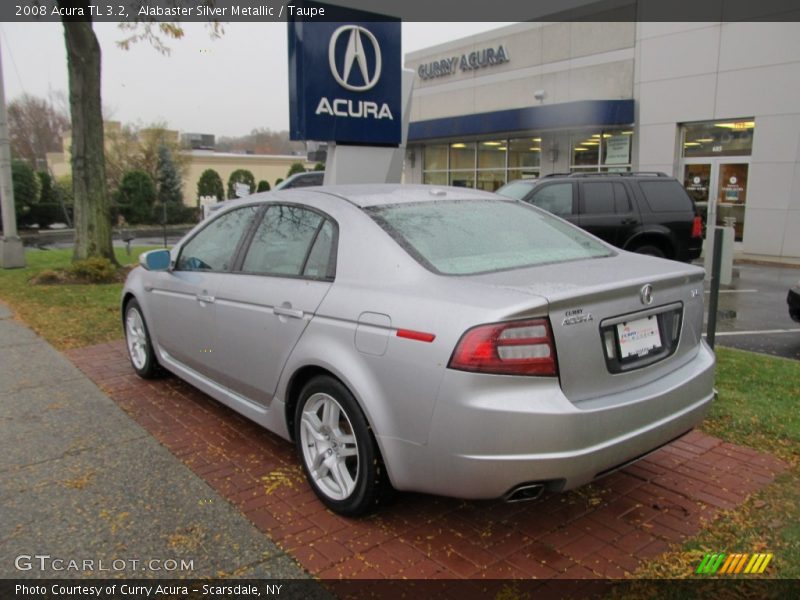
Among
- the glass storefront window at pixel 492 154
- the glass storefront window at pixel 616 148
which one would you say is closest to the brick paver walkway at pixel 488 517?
the glass storefront window at pixel 616 148

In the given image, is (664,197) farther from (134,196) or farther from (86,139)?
(134,196)

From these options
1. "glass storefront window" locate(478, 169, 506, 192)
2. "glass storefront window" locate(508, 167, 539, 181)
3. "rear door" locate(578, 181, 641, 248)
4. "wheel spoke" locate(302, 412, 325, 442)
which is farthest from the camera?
"glass storefront window" locate(478, 169, 506, 192)

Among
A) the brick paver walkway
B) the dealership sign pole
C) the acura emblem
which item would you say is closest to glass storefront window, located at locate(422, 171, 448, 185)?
the dealership sign pole

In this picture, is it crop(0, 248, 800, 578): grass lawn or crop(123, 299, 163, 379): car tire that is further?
crop(123, 299, 163, 379): car tire

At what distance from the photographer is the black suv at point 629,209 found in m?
9.84

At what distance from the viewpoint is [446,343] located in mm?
2592

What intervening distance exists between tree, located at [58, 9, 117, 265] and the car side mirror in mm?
7466

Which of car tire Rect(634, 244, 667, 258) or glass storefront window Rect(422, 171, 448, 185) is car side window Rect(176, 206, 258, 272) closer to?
car tire Rect(634, 244, 667, 258)

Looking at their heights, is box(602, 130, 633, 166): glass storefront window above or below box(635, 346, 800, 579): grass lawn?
above

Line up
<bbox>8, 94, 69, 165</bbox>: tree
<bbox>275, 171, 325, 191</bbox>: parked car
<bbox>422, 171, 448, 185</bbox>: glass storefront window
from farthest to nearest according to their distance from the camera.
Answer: <bbox>8, 94, 69, 165</bbox>: tree → <bbox>422, 171, 448, 185</bbox>: glass storefront window → <bbox>275, 171, 325, 191</bbox>: parked car

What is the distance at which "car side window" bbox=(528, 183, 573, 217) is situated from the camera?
32.9ft

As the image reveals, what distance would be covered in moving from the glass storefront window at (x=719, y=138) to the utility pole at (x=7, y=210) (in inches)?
658

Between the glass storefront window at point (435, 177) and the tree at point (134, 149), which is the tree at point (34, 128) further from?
the glass storefront window at point (435, 177)

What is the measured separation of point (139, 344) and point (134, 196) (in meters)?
29.7
